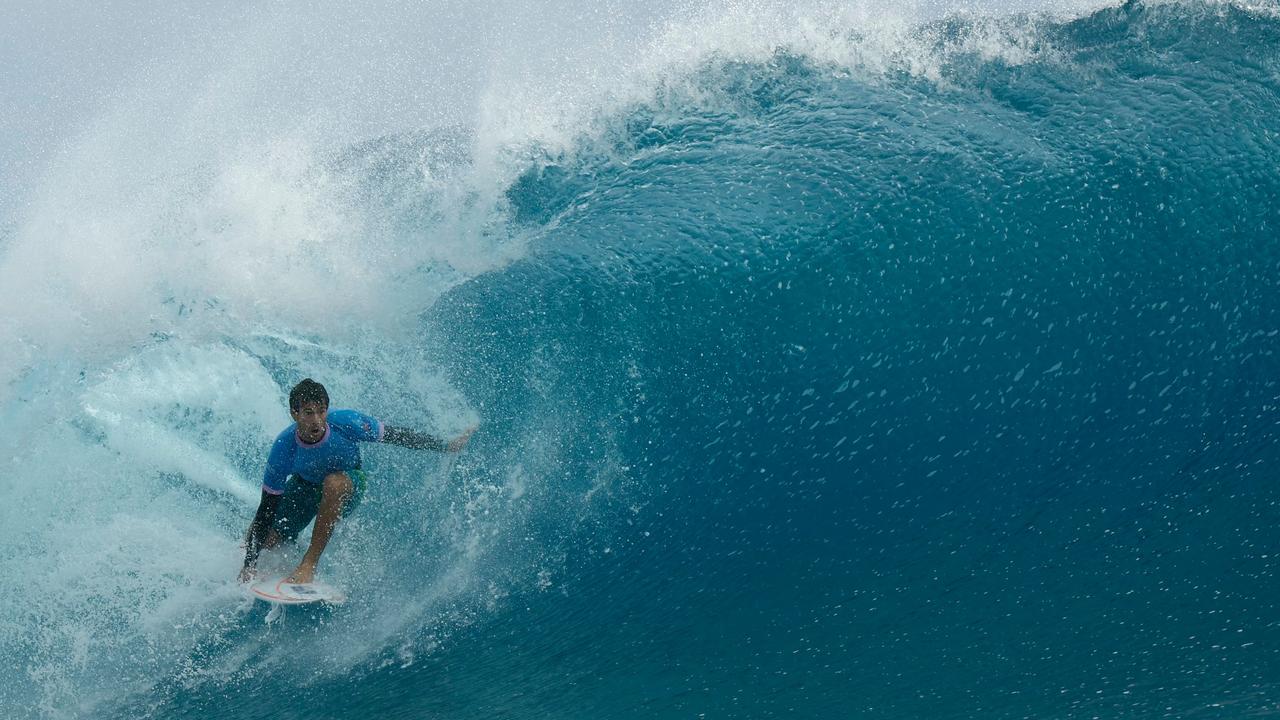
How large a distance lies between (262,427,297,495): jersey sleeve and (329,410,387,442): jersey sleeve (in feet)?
0.66

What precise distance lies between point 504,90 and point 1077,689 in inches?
195

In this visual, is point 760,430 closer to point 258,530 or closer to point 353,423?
point 353,423

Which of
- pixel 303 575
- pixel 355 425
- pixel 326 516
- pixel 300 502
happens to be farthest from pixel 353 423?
pixel 303 575

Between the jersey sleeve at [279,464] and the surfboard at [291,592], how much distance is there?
15.9 inches

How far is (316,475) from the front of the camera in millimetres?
4371

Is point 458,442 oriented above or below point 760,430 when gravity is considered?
above

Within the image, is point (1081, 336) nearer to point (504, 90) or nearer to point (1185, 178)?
point (1185, 178)

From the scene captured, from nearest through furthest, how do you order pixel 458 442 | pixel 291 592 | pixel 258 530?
pixel 291 592, pixel 258 530, pixel 458 442

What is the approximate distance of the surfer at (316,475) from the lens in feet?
14.0

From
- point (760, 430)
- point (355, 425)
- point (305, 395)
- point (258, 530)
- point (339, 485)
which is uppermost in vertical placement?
point (305, 395)

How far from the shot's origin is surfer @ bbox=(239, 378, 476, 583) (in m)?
4.27

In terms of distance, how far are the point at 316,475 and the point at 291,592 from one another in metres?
0.51

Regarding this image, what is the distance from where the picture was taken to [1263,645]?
4.55 meters

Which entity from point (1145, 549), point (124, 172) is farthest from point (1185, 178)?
point (124, 172)
